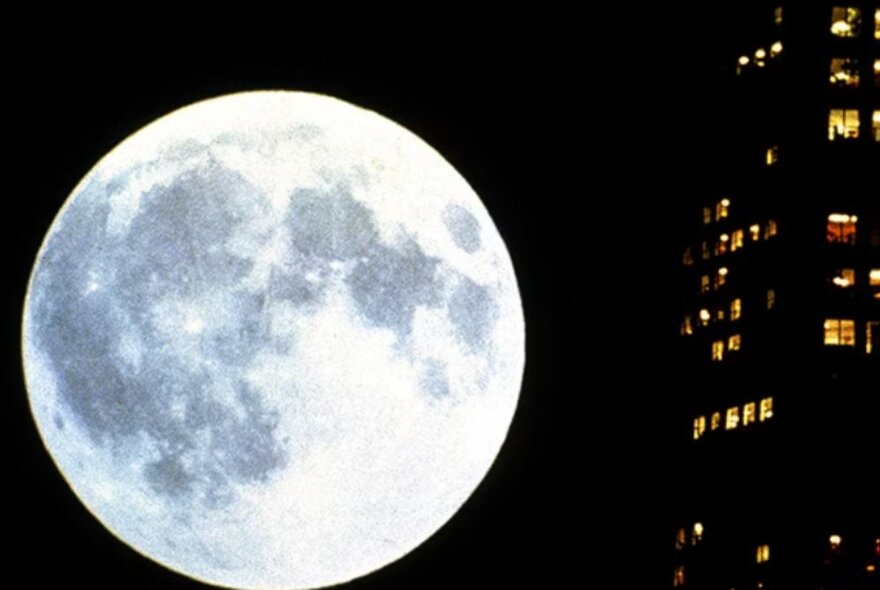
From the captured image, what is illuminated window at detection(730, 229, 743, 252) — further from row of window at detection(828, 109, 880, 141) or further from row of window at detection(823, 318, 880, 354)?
row of window at detection(823, 318, 880, 354)

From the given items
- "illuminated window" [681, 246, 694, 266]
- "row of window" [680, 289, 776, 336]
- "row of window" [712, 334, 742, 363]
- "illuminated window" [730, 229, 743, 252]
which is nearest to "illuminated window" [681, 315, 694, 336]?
"row of window" [680, 289, 776, 336]

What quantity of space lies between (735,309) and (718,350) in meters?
3.63

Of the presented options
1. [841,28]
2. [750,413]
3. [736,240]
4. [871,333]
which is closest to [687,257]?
[736,240]

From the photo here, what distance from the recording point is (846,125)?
93.7 m

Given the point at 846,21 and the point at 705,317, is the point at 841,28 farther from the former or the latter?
the point at 705,317

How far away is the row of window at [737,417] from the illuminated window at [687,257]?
38.7 ft

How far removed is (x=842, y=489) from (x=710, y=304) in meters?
17.0

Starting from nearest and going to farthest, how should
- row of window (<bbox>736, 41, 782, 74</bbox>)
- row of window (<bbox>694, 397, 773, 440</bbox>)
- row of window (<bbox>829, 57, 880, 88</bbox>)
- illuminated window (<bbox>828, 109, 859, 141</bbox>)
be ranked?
row of window (<bbox>829, 57, 880, 88</bbox>) → illuminated window (<bbox>828, 109, 859, 141</bbox>) → row of window (<bbox>694, 397, 773, 440</bbox>) → row of window (<bbox>736, 41, 782, 74</bbox>)

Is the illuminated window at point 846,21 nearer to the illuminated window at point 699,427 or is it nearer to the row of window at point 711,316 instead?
the row of window at point 711,316

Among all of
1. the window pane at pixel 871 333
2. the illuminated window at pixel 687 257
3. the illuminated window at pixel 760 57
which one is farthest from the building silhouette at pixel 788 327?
the illuminated window at pixel 687 257

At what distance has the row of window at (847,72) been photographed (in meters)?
91.9

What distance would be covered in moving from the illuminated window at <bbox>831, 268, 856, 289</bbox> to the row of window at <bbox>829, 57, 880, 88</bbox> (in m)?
12.8

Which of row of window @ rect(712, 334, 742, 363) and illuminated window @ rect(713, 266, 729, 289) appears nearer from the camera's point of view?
row of window @ rect(712, 334, 742, 363)

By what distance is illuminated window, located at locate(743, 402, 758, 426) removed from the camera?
313 feet
